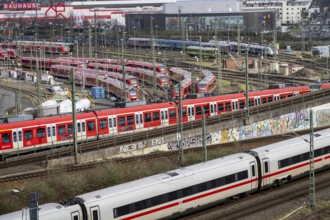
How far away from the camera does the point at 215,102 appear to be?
1596 inches

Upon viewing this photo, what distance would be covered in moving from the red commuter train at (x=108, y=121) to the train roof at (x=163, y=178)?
42.6 feet

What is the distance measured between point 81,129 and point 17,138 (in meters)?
3.98

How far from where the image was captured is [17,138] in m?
32.2

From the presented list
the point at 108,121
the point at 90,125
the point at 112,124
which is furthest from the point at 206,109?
the point at 90,125

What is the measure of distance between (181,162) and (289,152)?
545 cm

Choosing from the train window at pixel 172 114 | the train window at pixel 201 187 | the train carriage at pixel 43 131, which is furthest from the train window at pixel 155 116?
the train window at pixel 201 187

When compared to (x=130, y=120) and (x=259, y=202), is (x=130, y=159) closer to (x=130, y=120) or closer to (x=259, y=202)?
(x=130, y=120)

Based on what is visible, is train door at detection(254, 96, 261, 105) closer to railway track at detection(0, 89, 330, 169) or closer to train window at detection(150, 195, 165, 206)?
railway track at detection(0, 89, 330, 169)

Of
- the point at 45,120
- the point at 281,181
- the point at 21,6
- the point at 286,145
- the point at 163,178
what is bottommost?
the point at 281,181

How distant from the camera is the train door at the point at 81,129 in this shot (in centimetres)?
3456

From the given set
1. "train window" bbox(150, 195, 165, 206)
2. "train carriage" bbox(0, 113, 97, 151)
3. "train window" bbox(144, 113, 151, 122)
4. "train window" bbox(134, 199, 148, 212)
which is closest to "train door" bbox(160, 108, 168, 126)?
"train window" bbox(144, 113, 151, 122)

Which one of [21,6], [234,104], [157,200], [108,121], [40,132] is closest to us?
[157,200]

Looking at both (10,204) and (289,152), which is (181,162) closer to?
(289,152)

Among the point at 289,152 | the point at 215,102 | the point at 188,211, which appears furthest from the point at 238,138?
the point at 188,211
